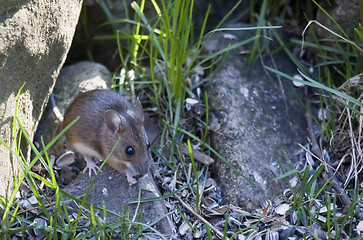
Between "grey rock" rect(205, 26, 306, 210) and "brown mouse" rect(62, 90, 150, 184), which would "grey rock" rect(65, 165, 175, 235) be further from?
"grey rock" rect(205, 26, 306, 210)

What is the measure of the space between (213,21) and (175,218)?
254 centimetres

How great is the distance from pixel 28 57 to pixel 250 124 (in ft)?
6.68

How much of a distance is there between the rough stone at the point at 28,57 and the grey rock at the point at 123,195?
612mm

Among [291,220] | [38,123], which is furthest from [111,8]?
[291,220]

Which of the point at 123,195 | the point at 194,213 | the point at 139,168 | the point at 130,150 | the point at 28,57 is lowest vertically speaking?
the point at 194,213

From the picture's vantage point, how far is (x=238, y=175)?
13.6 ft

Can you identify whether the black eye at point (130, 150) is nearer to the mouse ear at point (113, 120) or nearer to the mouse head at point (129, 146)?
the mouse head at point (129, 146)

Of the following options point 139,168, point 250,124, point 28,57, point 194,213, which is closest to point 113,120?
point 139,168

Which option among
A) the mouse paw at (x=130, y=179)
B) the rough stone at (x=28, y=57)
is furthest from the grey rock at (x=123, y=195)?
the rough stone at (x=28, y=57)

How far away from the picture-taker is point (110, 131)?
161 inches

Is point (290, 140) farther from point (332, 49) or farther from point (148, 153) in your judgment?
point (148, 153)

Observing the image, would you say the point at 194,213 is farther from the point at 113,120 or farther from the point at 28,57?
the point at 28,57

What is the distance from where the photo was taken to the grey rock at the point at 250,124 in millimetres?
4105

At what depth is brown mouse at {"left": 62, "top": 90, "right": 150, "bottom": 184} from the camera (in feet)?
13.0
